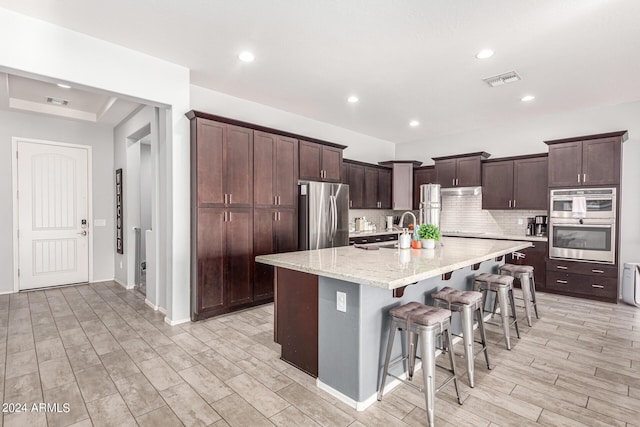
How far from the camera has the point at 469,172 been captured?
247 inches

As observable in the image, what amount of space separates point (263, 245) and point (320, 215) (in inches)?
39.0

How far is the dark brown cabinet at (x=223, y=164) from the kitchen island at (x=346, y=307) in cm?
153

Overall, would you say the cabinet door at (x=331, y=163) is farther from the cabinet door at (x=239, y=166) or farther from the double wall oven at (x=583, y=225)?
the double wall oven at (x=583, y=225)

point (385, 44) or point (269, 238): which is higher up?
point (385, 44)

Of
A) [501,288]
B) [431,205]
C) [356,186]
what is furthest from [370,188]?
[501,288]

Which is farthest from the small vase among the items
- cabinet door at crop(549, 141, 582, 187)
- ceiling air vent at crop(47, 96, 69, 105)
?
ceiling air vent at crop(47, 96, 69, 105)

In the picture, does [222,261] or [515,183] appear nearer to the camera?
[222,261]

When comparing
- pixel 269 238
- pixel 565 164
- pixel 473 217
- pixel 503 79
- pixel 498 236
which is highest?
pixel 503 79

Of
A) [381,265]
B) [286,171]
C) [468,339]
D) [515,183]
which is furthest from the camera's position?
[515,183]

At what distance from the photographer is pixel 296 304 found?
2668mm

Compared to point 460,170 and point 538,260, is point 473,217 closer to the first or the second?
point 460,170

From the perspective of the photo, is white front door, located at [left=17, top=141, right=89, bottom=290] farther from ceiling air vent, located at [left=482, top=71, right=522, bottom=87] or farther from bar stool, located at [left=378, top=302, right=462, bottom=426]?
ceiling air vent, located at [left=482, top=71, right=522, bottom=87]

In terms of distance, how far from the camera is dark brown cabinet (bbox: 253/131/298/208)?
4.28 meters

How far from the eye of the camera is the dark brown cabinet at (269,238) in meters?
Answer: 4.28
